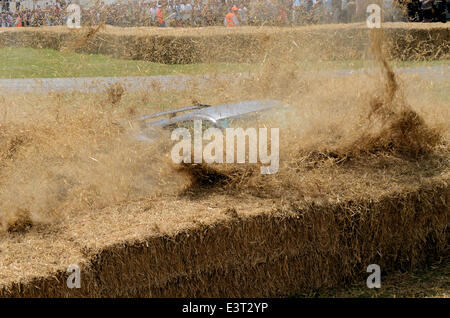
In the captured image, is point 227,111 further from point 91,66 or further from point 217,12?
point 91,66

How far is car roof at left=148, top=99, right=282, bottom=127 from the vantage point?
6.56m

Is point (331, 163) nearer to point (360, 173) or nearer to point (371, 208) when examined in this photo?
point (360, 173)

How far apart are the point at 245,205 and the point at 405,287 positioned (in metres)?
1.50

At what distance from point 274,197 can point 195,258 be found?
89 cm

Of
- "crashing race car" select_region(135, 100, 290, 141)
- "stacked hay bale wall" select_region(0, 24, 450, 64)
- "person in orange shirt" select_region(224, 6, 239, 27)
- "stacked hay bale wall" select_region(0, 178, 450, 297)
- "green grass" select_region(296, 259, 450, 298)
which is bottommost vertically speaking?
"green grass" select_region(296, 259, 450, 298)

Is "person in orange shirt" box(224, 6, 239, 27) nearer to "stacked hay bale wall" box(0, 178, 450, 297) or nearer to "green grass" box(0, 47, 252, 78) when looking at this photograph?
"green grass" box(0, 47, 252, 78)

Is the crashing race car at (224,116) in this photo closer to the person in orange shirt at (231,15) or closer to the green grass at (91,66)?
the green grass at (91,66)

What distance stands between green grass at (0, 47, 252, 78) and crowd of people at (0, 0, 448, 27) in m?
0.97

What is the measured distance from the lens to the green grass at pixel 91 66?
883 cm

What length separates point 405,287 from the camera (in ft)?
Result: 15.8

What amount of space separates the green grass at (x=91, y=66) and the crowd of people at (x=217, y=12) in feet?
2.47

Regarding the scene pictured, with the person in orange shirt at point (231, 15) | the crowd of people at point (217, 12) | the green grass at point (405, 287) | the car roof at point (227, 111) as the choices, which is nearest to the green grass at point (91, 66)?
the crowd of people at point (217, 12)

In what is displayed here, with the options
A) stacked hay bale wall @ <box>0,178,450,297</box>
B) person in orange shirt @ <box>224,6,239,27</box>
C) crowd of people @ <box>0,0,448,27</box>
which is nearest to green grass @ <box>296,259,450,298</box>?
stacked hay bale wall @ <box>0,178,450,297</box>
